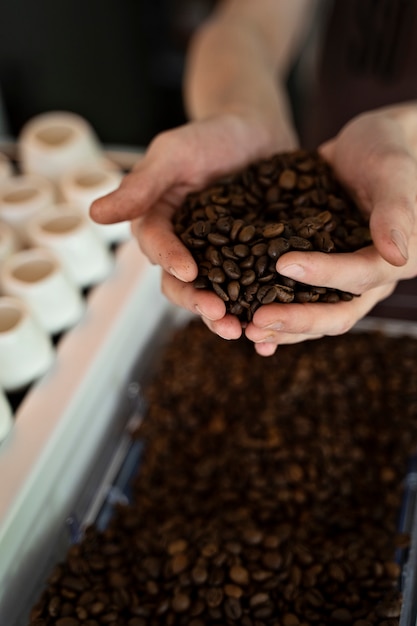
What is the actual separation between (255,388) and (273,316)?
429 millimetres

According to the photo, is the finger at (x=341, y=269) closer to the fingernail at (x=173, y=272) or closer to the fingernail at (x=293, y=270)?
the fingernail at (x=293, y=270)

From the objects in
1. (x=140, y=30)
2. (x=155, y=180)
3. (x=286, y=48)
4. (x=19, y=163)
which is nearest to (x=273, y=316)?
(x=155, y=180)

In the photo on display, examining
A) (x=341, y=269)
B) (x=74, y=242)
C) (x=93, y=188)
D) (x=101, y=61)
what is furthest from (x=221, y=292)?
(x=101, y=61)

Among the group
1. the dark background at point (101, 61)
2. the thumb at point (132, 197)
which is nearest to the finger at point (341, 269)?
the thumb at point (132, 197)

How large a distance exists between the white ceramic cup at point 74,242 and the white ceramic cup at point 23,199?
0.03m

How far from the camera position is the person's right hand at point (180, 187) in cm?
79

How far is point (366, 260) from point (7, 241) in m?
0.68

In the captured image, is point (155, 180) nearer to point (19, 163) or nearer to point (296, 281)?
point (296, 281)

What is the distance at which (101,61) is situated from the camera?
8.39 ft

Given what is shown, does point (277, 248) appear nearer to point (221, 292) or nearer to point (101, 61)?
point (221, 292)

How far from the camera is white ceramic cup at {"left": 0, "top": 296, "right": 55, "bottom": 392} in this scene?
991 mm

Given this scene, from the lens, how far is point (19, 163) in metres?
1.58

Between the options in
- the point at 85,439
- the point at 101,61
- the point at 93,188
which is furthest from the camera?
the point at 101,61

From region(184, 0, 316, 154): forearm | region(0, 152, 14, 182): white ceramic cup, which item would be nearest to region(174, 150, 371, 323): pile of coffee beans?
region(184, 0, 316, 154): forearm
